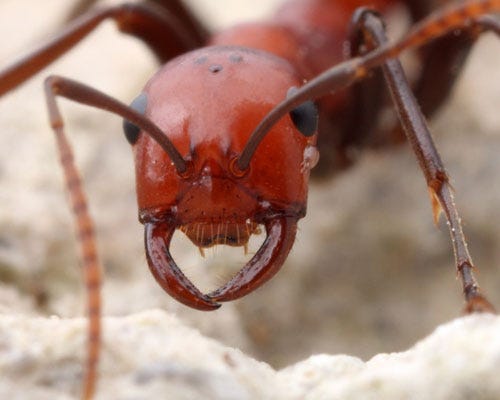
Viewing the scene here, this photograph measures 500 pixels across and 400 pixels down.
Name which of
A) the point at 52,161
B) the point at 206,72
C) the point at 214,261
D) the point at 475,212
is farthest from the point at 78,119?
the point at 475,212

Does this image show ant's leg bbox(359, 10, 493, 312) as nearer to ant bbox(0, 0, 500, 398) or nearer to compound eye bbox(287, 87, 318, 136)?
ant bbox(0, 0, 500, 398)

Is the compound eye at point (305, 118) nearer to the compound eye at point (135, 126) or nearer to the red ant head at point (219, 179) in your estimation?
the red ant head at point (219, 179)

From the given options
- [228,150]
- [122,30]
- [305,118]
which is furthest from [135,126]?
[122,30]

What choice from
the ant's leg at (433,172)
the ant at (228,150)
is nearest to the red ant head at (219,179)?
the ant at (228,150)

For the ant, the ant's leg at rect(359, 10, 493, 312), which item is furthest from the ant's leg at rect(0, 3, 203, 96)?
the ant's leg at rect(359, 10, 493, 312)

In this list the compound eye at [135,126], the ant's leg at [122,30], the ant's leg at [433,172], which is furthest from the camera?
the compound eye at [135,126]

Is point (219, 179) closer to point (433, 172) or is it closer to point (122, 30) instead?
point (433, 172)
